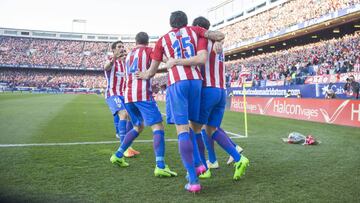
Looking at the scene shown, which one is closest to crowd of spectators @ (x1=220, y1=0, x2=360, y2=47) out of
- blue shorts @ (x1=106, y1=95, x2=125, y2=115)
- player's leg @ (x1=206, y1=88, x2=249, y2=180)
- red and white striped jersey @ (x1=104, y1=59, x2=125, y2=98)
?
red and white striped jersey @ (x1=104, y1=59, x2=125, y2=98)

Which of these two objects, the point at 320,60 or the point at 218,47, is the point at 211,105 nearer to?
the point at 218,47

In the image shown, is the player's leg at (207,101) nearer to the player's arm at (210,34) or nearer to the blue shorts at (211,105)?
the blue shorts at (211,105)

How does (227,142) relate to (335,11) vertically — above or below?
below

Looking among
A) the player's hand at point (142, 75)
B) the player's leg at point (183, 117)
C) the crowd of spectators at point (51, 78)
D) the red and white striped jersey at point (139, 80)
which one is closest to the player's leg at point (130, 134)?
the red and white striped jersey at point (139, 80)

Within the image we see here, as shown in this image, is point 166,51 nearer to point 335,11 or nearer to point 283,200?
point 283,200

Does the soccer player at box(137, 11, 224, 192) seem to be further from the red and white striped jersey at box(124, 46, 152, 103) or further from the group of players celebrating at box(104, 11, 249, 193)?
the red and white striped jersey at box(124, 46, 152, 103)

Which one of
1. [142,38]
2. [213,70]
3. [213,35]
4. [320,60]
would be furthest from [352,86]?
[213,35]

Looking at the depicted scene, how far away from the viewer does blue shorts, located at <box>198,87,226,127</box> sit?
4.62 meters

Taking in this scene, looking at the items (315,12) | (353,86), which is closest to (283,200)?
(353,86)

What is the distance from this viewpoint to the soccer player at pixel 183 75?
4145 mm

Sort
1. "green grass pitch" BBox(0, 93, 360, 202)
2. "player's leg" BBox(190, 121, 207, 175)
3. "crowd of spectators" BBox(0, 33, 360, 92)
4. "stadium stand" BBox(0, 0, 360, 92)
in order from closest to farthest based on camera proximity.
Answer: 1. "green grass pitch" BBox(0, 93, 360, 202)
2. "player's leg" BBox(190, 121, 207, 175)
3. "crowd of spectators" BBox(0, 33, 360, 92)
4. "stadium stand" BBox(0, 0, 360, 92)

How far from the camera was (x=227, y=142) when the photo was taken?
4793 millimetres

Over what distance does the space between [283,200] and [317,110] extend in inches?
445

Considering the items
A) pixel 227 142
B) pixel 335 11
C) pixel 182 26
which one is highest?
pixel 335 11
